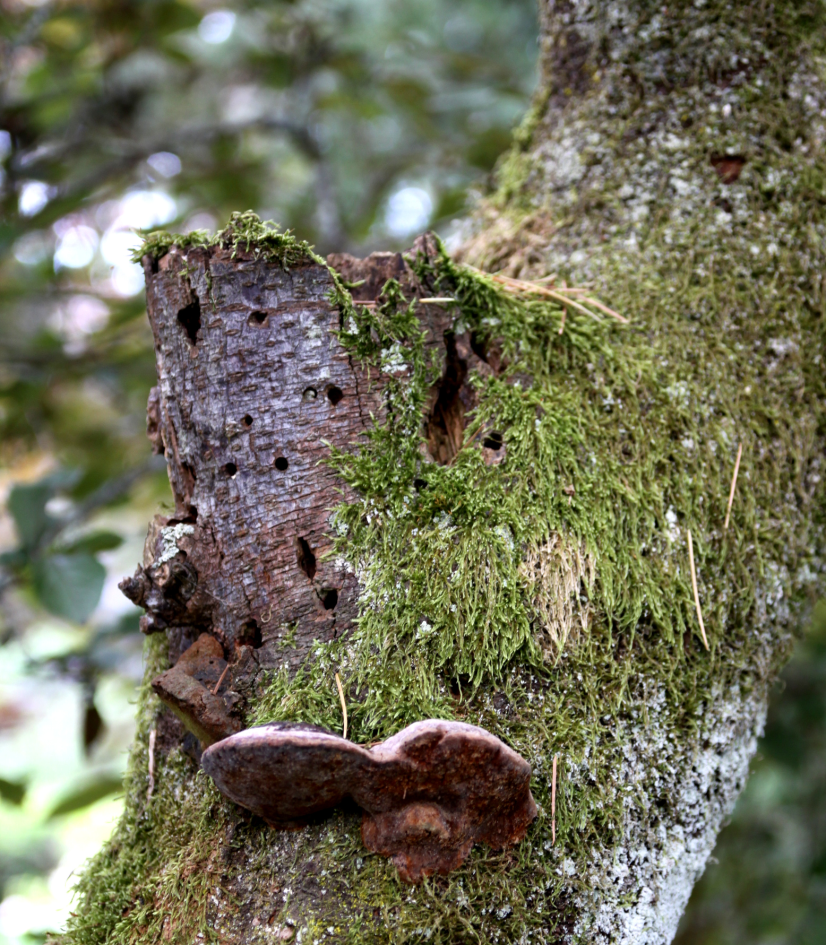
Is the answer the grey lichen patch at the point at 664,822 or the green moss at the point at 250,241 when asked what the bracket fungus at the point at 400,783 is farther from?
the green moss at the point at 250,241

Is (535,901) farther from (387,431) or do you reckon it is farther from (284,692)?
(387,431)

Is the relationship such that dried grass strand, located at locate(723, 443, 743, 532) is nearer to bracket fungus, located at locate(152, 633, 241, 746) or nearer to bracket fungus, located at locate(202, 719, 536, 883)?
bracket fungus, located at locate(202, 719, 536, 883)

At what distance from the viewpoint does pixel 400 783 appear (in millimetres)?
1061

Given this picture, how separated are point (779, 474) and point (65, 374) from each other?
3.42 meters

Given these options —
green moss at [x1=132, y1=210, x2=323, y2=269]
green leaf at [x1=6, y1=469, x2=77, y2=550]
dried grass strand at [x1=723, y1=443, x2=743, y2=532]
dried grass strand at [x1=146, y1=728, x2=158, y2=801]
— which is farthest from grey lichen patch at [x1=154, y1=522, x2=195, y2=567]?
green leaf at [x1=6, y1=469, x2=77, y2=550]

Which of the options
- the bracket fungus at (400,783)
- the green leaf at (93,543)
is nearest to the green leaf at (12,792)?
the green leaf at (93,543)

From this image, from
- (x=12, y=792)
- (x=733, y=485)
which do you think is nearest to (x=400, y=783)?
(x=733, y=485)

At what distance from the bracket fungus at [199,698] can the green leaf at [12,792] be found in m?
1.49

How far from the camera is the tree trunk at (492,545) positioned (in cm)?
→ 118

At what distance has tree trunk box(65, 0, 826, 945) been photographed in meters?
1.18

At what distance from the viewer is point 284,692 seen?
1.23 m

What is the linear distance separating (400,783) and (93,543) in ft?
5.86

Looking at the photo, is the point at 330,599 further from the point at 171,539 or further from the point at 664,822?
the point at 664,822

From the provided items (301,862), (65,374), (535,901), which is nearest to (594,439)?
(535,901)
